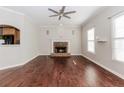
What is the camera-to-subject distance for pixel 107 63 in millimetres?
5035

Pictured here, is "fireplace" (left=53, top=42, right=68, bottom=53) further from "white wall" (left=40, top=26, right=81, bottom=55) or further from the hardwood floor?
the hardwood floor

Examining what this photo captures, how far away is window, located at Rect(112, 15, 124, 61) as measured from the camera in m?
4.00

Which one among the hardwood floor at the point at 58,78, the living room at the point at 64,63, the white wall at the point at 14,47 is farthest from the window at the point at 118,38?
the white wall at the point at 14,47

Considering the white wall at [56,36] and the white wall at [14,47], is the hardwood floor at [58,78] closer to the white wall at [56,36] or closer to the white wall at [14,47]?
the white wall at [14,47]

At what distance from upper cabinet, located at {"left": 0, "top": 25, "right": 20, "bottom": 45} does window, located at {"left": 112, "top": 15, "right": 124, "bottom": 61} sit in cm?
433

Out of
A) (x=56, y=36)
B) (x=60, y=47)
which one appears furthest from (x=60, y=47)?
(x=56, y=36)

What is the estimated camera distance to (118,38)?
4.20 metres

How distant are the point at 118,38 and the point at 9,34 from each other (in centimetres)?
508

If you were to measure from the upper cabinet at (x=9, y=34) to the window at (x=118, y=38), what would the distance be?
4.33 m

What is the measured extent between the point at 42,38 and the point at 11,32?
4.06 metres

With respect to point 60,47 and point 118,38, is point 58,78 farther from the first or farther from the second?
point 60,47

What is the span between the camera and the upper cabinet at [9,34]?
6.29m
